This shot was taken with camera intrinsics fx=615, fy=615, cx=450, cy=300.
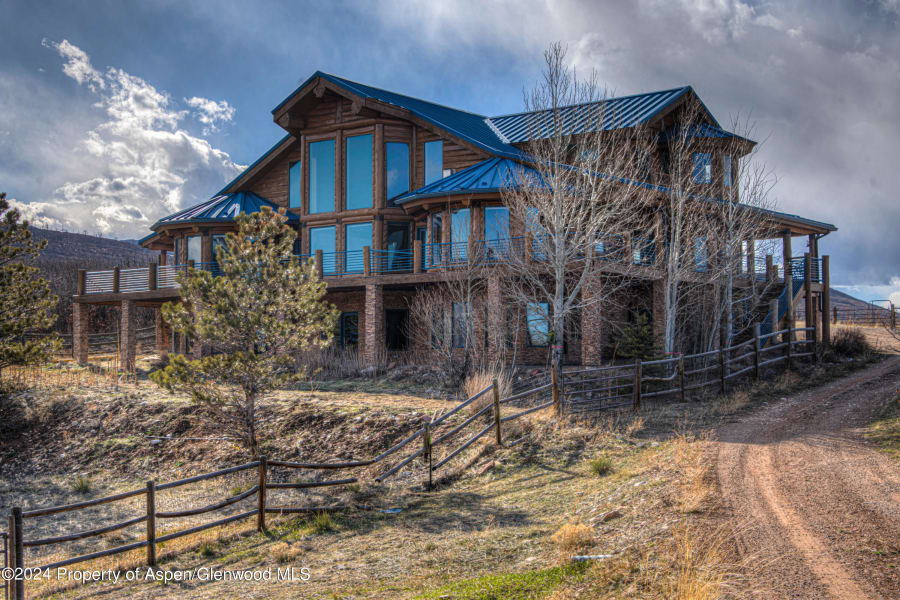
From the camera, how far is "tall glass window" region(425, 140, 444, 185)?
24.7 m

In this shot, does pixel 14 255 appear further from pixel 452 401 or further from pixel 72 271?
pixel 72 271

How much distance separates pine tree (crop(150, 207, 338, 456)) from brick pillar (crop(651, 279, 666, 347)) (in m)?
11.6

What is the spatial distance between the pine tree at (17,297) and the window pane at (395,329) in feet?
37.0

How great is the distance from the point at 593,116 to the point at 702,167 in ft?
23.3

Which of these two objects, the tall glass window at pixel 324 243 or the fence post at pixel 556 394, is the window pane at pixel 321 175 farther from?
the fence post at pixel 556 394

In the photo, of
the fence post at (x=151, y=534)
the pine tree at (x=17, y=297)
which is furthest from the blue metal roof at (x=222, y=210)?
the fence post at (x=151, y=534)

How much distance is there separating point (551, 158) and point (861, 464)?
11072 mm

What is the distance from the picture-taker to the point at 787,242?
25.9 meters

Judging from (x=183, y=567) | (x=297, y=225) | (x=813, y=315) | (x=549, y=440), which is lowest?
(x=183, y=567)

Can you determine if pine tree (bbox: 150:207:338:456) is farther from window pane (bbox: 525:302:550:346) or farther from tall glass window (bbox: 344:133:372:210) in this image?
tall glass window (bbox: 344:133:372:210)

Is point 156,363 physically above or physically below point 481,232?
below

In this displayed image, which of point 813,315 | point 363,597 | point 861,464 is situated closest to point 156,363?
point 363,597

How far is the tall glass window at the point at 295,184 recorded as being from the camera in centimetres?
2761

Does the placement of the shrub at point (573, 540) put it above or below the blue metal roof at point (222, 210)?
below
